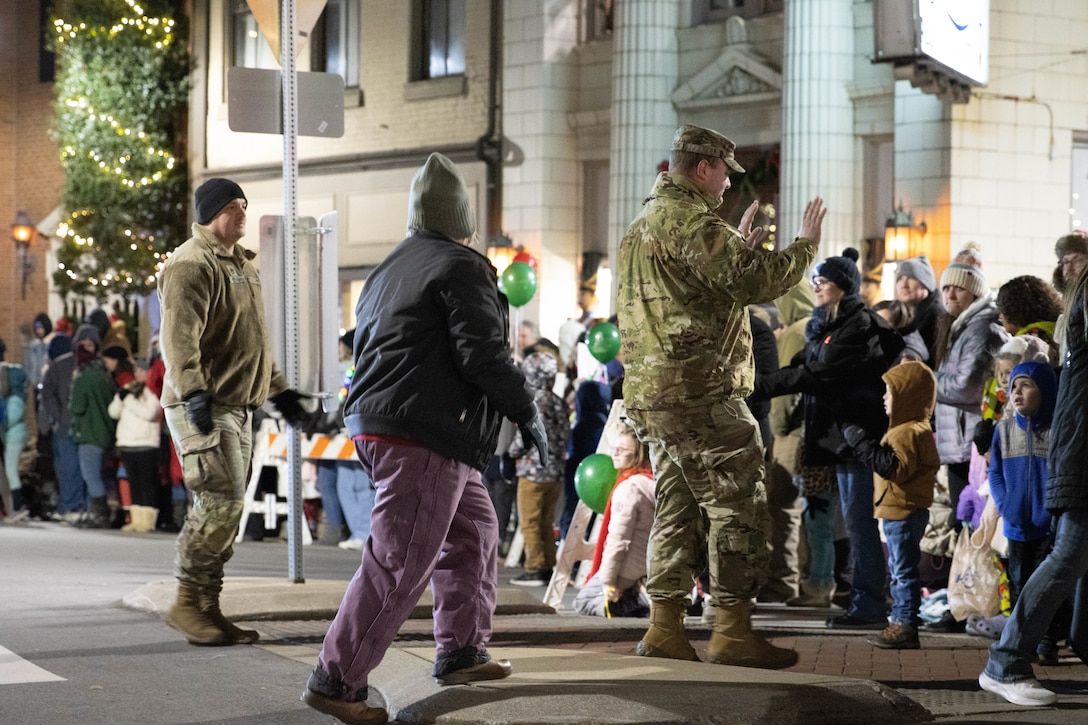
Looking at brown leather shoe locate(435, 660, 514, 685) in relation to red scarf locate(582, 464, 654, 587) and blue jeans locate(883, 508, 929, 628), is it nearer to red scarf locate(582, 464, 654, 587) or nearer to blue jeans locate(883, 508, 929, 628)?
blue jeans locate(883, 508, 929, 628)

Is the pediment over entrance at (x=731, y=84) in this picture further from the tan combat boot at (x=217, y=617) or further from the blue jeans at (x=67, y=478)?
the tan combat boot at (x=217, y=617)

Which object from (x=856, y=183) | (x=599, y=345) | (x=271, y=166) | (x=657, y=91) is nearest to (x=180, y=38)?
Answer: (x=271, y=166)

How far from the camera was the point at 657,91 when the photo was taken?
21.6 meters

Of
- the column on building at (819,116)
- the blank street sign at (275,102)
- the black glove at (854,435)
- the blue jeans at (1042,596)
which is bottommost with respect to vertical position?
the blue jeans at (1042,596)

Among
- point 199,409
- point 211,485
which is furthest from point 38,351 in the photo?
point 199,409

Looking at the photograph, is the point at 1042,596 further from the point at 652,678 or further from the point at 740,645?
the point at 652,678

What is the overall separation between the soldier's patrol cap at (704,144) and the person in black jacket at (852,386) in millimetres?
2151

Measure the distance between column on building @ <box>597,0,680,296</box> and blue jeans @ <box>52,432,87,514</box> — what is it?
7.18 metres

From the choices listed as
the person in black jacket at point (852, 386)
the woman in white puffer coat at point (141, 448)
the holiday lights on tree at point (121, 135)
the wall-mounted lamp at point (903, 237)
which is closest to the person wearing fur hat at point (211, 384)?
the person in black jacket at point (852, 386)

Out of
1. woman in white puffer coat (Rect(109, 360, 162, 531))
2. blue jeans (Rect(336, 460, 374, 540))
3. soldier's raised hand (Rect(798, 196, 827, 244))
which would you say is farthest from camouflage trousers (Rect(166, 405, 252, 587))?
woman in white puffer coat (Rect(109, 360, 162, 531))

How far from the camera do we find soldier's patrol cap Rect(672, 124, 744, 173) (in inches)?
287

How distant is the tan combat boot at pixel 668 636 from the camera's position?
745 centimetres

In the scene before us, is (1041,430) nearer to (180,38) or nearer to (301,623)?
(301,623)

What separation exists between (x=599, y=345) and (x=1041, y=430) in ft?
17.8
